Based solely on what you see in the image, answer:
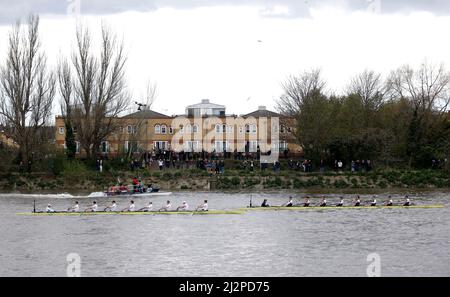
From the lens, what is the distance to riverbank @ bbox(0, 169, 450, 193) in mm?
62969

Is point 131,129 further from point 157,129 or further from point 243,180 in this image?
point 243,180

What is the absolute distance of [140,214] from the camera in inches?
1914

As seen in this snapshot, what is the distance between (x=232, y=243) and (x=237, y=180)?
79.5 ft

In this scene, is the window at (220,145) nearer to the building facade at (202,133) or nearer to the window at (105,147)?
the building facade at (202,133)

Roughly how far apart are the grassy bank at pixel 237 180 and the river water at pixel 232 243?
925 cm

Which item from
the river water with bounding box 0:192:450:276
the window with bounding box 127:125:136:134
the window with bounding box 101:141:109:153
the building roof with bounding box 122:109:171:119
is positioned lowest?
the river water with bounding box 0:192:450:276

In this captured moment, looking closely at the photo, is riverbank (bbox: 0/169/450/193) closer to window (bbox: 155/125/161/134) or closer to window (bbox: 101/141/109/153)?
window (bbox: 101/141/109/153)

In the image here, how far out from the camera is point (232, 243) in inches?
1531

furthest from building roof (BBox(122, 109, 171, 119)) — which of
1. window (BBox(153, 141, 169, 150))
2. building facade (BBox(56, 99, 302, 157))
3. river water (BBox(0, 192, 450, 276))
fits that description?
river water (BBox(0, 192, 450, 276))

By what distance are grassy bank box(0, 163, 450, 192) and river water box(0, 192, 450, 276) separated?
925cm

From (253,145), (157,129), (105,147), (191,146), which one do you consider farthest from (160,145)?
(253,145)
